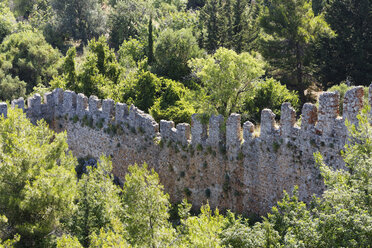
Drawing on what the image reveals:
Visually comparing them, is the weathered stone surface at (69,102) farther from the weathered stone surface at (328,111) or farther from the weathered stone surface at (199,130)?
the weathered stone surface at (328,111)

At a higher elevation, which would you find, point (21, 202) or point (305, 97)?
point (305, 97)

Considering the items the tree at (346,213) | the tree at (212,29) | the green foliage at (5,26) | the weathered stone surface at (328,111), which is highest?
the green foliage at (5,26)

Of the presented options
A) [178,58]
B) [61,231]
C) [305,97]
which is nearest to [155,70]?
[178,58]

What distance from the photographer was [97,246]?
14.0 metres

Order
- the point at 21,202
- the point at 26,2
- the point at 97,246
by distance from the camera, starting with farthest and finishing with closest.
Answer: the point at 26,2
the point at 21,202
the point at 97,246

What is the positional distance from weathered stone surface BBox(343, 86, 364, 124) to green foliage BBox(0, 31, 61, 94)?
40972mm

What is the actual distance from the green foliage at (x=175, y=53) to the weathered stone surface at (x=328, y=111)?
2057 cm

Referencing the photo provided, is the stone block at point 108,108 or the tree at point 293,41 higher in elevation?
the tree at point 293,41

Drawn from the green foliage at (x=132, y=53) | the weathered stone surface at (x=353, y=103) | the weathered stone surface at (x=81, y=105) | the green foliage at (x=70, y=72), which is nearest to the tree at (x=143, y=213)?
the weathered stone surface at (x=353, y=103)

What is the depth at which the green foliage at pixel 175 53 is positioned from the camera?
119 feet

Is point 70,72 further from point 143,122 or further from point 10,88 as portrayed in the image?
point 10,88

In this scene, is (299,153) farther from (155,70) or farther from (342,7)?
(155,70)

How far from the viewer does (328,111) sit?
51.0 ft

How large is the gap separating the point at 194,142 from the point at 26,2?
63804 mm
